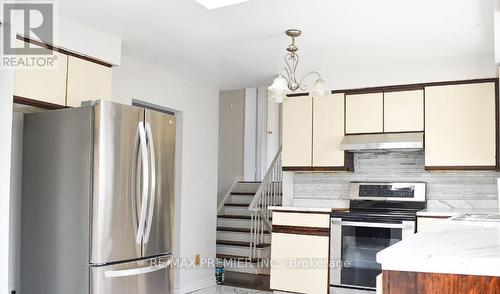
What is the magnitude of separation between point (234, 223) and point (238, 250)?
0.59m

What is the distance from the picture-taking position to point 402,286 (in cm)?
118

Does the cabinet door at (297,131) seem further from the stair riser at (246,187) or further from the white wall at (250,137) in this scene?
the white wall at (250,137)

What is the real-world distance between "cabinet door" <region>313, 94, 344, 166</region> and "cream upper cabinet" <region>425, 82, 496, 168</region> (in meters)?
0.78

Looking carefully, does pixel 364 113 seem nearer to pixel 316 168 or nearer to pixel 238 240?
pixel 316 168

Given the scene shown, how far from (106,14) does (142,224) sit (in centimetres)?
150

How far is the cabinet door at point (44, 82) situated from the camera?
10.1ft

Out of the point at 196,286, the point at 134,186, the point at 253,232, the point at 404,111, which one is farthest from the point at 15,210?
the point at 253,232

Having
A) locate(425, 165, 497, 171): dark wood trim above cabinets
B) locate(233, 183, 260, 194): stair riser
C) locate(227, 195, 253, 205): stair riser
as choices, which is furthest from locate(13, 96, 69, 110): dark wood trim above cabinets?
locate(233, 183, 260, 194): stair riser

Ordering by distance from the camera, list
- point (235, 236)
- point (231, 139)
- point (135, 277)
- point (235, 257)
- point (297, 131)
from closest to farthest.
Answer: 1. point (135, 277)
2. point (297, 131)
3. point (235, 257)
4. point (235, 236)
5. point (231, 139)

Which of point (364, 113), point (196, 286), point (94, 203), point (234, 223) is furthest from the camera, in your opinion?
point (234, 223)

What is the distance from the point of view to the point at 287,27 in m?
3.57

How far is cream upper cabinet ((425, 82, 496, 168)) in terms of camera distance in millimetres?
3951

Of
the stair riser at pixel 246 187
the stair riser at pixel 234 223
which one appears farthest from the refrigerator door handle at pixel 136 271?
the stair riser at pixel 246 187

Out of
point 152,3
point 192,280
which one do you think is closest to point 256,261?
point 192,280
